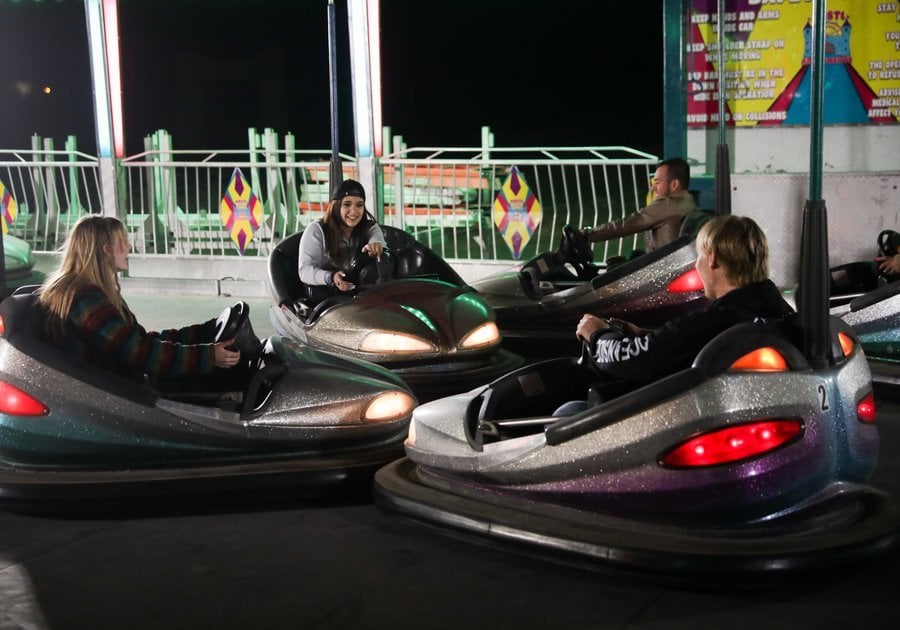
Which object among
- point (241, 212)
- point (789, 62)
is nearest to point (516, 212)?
point (241, 212)

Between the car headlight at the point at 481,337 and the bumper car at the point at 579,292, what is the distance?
0.62 m

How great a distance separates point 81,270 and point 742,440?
1.71 m

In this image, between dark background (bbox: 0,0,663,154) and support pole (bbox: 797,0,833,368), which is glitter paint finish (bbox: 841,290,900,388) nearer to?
support pole (bbox: 797,0,833,368)

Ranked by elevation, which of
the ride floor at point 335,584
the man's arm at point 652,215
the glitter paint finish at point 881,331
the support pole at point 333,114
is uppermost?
the support pole at point 333,114

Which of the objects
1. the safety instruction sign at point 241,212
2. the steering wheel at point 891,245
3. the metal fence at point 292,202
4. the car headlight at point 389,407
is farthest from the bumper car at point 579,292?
the safety instruction sign at point 241,212

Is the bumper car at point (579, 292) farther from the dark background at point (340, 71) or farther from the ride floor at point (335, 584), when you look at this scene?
the dark background at point (340, 71)

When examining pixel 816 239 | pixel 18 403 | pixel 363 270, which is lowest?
pixel 18 403

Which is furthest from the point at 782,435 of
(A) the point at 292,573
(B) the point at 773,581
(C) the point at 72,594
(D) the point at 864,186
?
(D) the point at 864,186

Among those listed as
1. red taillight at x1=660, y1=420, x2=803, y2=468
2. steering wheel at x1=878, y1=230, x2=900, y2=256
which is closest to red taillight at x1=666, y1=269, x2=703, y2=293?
steering wheel at x1=878, y1=230, x2=900, y2=256

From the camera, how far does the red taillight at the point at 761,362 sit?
2.47m

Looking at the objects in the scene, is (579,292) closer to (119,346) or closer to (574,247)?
(574,247)

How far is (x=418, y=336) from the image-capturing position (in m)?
4.30

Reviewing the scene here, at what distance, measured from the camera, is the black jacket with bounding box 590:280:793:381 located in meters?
2.61

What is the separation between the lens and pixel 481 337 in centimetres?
441
